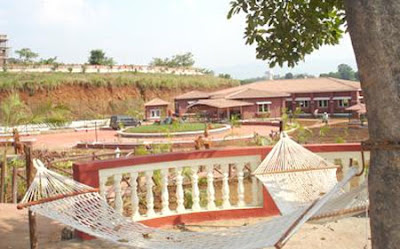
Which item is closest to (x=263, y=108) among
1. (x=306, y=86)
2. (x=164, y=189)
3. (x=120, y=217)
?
(x=306, y=86)

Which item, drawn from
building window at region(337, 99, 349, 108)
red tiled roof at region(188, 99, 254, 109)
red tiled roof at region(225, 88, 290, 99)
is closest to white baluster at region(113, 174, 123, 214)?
red tiled roof at region(188, 99, 254, 109)

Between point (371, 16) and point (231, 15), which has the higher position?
point (231, 15)

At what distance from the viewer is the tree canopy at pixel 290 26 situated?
4.14 metres

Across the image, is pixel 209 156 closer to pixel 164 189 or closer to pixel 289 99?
pixel 164 189

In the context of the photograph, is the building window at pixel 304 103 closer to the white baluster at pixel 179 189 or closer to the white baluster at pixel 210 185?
the white baluster at pixel 210 185

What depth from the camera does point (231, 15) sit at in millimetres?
4082

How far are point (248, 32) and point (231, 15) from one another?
0.92 ft

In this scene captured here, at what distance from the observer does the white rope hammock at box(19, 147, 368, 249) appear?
3.11 m

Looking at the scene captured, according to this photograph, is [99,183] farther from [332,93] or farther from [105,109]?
[105,109]

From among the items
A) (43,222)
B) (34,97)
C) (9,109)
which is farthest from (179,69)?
(43,222)

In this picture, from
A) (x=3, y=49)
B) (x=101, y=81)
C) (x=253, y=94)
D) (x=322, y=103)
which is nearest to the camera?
(x=253, y=94)

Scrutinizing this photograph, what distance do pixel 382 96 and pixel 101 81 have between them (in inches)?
1687

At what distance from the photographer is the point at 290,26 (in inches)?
174

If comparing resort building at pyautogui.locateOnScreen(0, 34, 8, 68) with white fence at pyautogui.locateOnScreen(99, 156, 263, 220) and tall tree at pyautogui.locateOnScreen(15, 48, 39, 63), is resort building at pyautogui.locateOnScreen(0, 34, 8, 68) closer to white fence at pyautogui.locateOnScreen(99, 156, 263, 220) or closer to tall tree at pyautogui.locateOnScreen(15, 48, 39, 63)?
tall tree at pyautogui.locateOnScreen(15, 48, 39, 63)
